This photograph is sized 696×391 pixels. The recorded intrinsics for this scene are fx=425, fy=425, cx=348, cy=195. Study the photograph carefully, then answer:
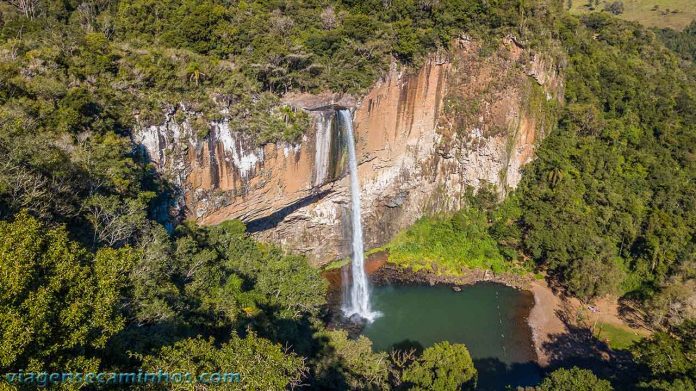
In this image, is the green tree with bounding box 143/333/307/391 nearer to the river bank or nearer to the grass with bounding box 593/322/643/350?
the river bank

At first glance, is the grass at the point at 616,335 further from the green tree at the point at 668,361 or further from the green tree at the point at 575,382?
the green tree at the point at 575,382

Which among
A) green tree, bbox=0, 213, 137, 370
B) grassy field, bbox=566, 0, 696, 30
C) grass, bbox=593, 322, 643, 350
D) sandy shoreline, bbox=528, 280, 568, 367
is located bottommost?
grass, bbox=593, 322, 643, 350

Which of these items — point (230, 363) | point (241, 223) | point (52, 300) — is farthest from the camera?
point (241, 223)

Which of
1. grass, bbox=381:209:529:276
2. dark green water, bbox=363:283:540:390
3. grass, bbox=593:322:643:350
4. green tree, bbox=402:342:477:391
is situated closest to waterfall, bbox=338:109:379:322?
dark green water, bbox=363:283:540:390

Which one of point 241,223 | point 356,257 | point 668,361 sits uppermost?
point 241,223

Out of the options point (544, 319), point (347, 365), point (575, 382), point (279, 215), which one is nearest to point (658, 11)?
point (544, 319)

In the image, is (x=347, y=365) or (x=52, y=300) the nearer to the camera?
(x=52, y=300)

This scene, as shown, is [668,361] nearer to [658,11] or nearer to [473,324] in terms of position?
[473,324]

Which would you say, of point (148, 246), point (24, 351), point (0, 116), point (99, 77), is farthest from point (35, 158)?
point (24, 351)
